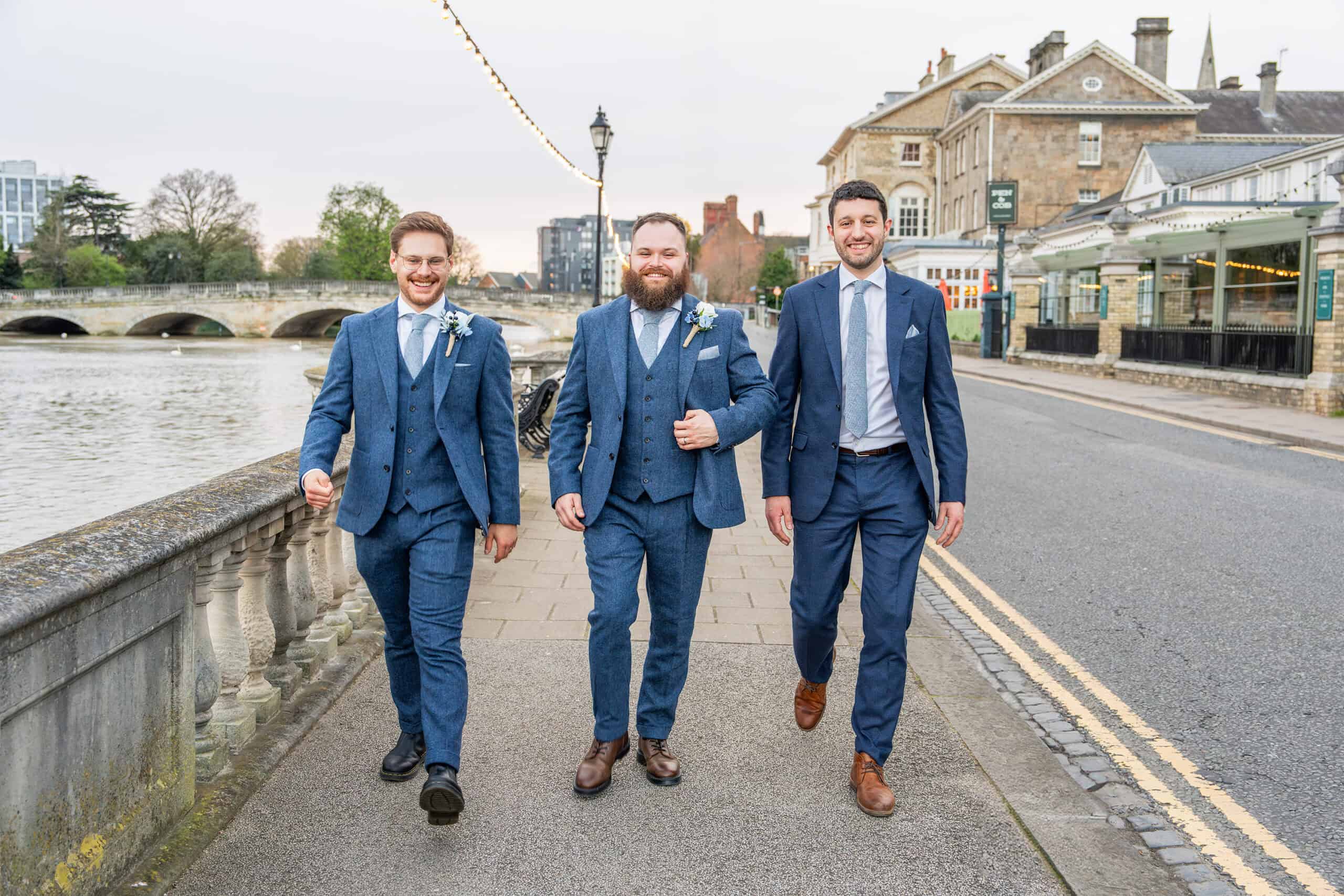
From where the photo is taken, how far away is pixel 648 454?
356 centimetres

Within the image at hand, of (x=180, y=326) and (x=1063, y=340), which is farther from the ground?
(x=180, y=326)

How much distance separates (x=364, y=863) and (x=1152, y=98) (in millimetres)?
60111

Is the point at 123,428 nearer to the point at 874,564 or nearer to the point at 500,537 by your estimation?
the point at 500,537

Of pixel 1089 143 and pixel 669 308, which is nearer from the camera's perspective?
pixel 669 308

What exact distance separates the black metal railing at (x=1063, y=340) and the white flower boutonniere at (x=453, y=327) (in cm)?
2815

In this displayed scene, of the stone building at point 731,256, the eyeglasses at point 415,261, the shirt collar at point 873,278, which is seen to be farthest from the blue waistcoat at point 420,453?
the stone building at point 731,256

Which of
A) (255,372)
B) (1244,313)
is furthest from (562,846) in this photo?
(255,372)

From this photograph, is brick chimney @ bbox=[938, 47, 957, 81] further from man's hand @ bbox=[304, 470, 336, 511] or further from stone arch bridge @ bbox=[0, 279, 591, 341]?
man's hand @ bbox=[304, 470, 336, 511]

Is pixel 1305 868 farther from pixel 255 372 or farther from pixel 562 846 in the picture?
pixel 255 372

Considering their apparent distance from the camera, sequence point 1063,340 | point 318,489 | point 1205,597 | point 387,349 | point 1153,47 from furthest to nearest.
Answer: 1. point 1153,47
2. point 1063,340
3. point 1205,597
4. point 387,349
5. point 318,489

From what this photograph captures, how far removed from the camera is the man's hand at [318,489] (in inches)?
127

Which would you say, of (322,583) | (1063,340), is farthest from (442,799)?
(1063,340)

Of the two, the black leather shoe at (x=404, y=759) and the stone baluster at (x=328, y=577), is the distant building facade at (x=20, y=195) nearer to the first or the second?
the stone baluster at (x=328, y=577)

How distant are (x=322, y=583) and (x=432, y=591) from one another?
67.9 inches
